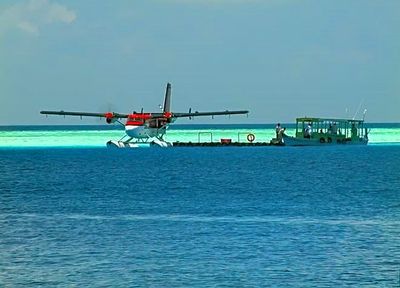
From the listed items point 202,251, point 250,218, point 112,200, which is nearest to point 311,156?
point 112,200

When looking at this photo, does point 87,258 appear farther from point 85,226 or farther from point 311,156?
point 311,156

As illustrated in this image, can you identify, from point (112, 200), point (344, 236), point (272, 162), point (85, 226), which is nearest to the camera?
point (344, 236)

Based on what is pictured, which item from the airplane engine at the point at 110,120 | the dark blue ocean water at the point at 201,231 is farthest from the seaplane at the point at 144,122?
the dark blue ocean water at the point at 201,231

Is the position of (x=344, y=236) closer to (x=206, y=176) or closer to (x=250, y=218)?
(x=250, y=218)

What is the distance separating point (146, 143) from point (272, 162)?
7169cm

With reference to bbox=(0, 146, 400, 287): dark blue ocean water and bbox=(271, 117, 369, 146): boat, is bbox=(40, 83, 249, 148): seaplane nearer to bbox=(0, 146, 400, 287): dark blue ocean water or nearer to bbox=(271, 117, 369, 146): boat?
bbox=(271, 117, 369, 146): boat

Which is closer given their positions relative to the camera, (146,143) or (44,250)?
(44,250)

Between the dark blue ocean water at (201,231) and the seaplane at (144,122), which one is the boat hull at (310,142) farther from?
the dark blue ocean water at (201,231)

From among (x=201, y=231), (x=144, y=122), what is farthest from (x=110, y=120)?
(x=201, y=231)

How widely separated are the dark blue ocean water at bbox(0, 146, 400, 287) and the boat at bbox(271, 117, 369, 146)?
255 ft

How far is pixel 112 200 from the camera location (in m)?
66.8

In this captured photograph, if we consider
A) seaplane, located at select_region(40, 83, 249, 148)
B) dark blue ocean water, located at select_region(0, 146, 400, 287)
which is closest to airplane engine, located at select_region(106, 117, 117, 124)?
seaplane, located at select_region(40, 83, 249, 148)

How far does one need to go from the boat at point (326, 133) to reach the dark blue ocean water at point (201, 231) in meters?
Answer: 77.7

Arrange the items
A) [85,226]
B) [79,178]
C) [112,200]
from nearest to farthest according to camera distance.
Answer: [85,226], [112,200], [79,178]
